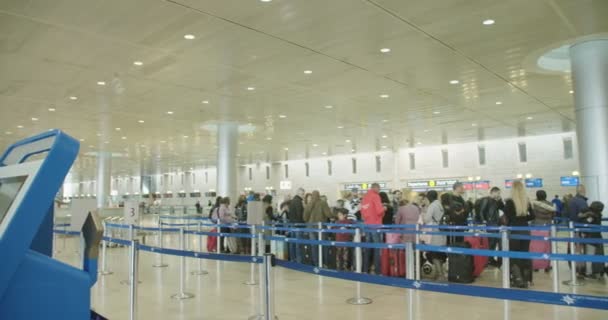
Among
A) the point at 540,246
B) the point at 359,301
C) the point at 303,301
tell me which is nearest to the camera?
the point at 359,301

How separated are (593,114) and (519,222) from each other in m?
→ 4.18

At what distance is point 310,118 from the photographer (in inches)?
818

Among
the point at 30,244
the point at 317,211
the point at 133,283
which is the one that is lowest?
the point at 133,283

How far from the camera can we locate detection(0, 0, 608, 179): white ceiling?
29.1 ft

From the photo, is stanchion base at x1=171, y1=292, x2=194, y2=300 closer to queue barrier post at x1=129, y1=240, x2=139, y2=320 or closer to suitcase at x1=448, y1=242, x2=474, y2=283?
queue barrier post at x1=129, y1=240, x2=139, y2=320

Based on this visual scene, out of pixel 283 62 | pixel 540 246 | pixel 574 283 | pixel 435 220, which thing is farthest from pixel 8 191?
pixel 283 62

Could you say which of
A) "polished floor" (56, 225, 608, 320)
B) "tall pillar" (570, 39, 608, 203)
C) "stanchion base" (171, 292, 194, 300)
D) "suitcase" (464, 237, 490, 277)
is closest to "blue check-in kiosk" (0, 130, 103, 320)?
"polished floor" (56, 225, 608, 320)

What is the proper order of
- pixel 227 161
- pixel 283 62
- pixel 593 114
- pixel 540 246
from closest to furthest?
pixel 540 246, pixel 593 114, pixel 283 62, pixel 227 161

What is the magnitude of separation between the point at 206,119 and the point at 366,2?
524 inches

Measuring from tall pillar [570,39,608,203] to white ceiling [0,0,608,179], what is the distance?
77cm

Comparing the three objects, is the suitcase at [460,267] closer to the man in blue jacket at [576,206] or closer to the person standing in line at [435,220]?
the person standing in line at [435,220]

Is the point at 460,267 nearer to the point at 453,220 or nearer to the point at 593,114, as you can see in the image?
the point at 453,220

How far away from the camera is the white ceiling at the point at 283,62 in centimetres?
886

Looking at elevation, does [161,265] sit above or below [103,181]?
below
